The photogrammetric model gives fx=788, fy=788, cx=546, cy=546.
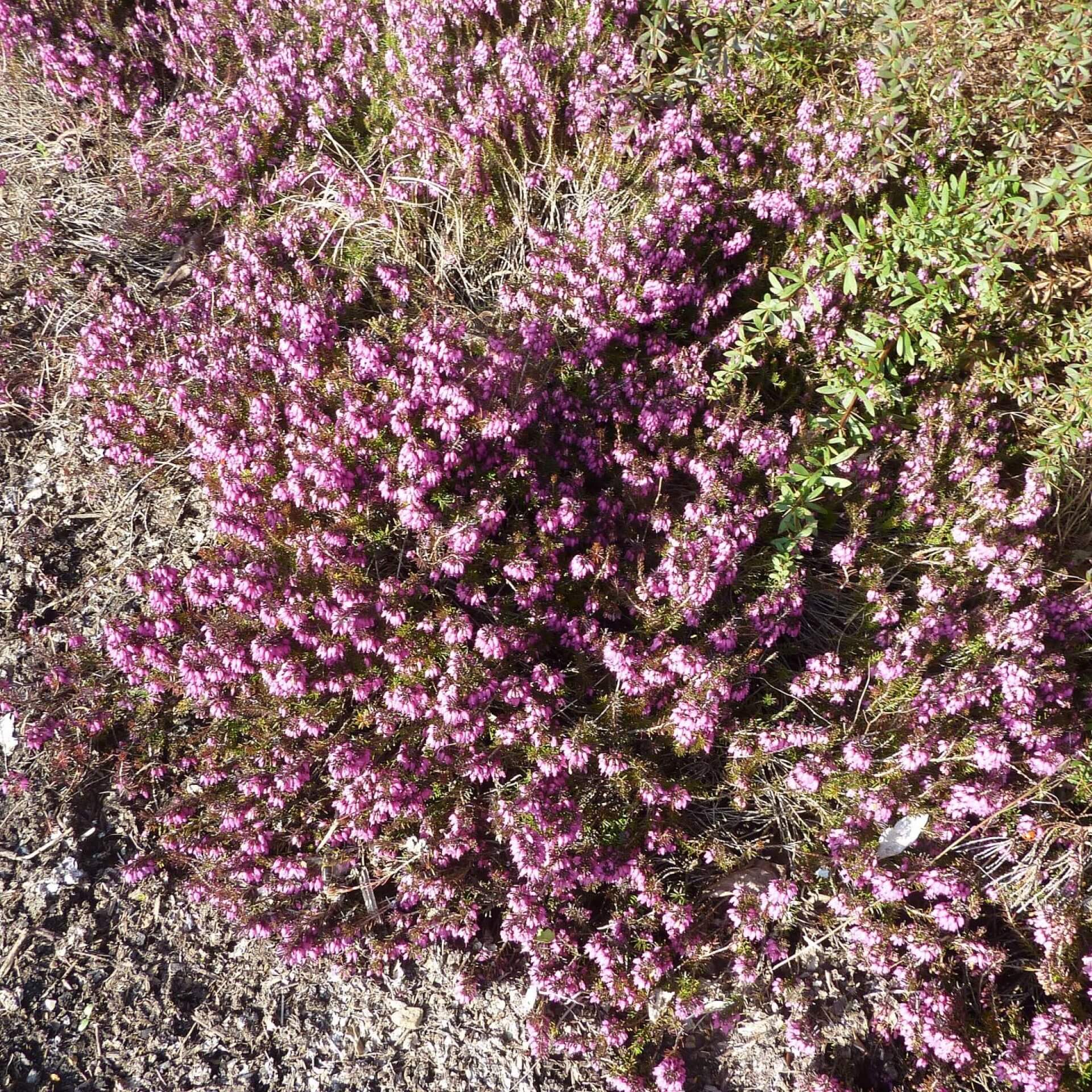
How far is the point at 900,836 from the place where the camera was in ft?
10.8

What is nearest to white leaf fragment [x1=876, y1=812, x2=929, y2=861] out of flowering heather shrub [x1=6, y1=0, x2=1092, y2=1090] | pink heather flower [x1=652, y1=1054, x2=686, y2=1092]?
flowering heather shrub [x1=6, y1=0, x2=1092, y2=1090]

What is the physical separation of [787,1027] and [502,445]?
2.70 metres

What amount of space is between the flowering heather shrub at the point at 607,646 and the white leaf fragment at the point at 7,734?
0.73ft

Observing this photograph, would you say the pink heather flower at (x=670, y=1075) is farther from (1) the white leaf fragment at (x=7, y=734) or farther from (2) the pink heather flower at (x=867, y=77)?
(2) the pink heather flower at (x=867, y=77)

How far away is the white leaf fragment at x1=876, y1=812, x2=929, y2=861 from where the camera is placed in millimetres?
3271

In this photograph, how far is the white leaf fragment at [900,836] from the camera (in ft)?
10.7

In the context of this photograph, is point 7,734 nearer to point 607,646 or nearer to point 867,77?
point 607,646

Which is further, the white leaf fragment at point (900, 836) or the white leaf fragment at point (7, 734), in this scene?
the white leaf fragment at point (7, 734)

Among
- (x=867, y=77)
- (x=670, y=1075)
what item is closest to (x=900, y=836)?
(x=670, y=1075)

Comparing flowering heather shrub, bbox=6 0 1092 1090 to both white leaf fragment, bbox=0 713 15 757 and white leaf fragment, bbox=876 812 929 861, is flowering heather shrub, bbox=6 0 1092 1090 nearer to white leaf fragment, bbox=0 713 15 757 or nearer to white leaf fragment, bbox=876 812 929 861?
white leaf fragment, bbox=876 812 929 861

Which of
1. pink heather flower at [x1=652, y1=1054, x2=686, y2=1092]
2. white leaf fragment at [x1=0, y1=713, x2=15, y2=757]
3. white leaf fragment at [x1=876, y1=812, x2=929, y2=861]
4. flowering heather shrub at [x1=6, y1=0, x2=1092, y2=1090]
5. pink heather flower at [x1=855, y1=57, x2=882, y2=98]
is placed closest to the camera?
pink heather flower at [x1=652, y1=1054, x2=686, y2=1092]

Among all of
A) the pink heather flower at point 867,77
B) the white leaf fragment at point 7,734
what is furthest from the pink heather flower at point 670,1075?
the pink heather flower at point 867,77

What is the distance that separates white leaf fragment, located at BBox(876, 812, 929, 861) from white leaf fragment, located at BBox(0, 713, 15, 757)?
3.93m

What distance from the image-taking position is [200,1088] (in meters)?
3.07
